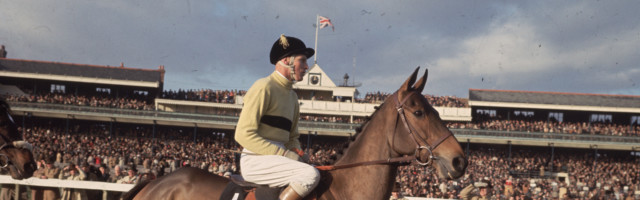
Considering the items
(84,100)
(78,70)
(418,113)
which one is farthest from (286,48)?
(78,70)

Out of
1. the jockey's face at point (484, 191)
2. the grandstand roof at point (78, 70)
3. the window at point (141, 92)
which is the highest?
the grandstand roof at point (78, 70)

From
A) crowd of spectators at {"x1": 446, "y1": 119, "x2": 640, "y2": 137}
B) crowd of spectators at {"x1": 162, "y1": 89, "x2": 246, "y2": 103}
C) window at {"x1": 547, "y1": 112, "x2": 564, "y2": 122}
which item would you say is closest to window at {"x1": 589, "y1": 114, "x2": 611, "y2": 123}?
crowd of spectators at {"x1": 446, "y1": 119, "x2": 640, "y2": 137}

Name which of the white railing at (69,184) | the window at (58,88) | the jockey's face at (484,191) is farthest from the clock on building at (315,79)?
the white railing at (69,184)

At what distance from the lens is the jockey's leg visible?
9.77ft

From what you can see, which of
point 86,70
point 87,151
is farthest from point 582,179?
point 86,70

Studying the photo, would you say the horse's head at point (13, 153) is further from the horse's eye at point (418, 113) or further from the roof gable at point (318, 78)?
the roof gable at point (318, 78)

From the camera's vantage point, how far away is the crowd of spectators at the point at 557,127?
33438 mm

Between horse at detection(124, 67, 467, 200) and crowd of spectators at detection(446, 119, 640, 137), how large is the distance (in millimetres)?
30421

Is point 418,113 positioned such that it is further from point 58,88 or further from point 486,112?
point 58,88

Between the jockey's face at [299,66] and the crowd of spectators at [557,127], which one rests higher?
the jockey's face at [299,66]

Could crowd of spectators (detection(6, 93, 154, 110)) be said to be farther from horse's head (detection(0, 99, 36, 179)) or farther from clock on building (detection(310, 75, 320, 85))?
horse's head (detection(0, 99, 36, 179))

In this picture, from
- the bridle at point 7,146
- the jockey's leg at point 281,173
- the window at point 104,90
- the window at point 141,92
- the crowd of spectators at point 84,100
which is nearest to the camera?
the jockey's leg at point 281,173

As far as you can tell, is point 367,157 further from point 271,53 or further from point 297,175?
point 271,53

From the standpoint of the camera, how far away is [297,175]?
301cm
